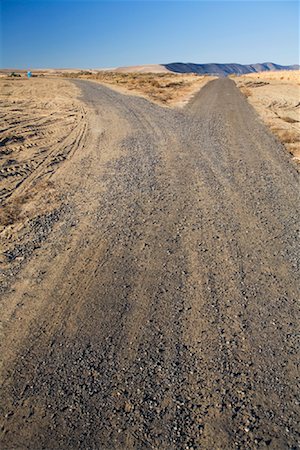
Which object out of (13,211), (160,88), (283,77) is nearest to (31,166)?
(13,211)

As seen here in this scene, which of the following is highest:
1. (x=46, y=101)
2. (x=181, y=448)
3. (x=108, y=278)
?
(x=46, y=101)

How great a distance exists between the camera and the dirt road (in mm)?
3365

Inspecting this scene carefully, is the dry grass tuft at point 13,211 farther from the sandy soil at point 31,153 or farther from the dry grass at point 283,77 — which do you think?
the dry grass at point 283,77

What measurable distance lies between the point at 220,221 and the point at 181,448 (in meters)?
4.58

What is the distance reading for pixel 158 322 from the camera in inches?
180

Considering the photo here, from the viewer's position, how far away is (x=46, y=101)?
74.8ft

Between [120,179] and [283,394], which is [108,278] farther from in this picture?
[120,179]

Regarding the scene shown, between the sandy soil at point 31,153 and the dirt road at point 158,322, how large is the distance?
2.12ft

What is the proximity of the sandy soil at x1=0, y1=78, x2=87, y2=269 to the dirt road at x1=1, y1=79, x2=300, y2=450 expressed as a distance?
0.65 meters

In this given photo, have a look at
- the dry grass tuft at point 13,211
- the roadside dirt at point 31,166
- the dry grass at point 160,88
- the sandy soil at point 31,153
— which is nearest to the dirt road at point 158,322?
the roadside dirt at point 31,166

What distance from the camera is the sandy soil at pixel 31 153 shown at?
7463 mm

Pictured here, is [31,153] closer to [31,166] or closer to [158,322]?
[31,166]

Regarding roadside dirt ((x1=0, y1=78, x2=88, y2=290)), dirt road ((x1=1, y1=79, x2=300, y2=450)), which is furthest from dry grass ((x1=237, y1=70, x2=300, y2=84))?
dirt road ((x1=1, y1=79, x2=300, y2=450))

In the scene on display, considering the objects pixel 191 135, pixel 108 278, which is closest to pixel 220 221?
pixel 108 278
